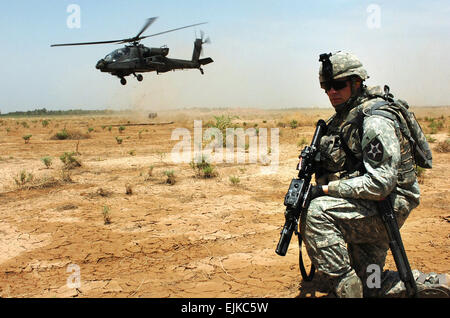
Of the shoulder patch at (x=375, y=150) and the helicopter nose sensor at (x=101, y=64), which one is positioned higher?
the helicopter nose sensor at (x=101, y=64)

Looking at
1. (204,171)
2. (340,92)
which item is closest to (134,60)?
(204,171)

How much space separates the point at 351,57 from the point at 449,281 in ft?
6.23

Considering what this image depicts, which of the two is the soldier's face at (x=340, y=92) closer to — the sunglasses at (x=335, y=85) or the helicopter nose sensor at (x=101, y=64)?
the sunglasses at (x=335, y=85)

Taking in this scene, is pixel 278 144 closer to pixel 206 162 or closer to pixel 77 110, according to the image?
pixel 206 162

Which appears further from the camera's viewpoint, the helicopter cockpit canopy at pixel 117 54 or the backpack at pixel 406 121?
the helicopter cockpit canopy at pixel 117 54

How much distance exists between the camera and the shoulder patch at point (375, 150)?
2.59 meters

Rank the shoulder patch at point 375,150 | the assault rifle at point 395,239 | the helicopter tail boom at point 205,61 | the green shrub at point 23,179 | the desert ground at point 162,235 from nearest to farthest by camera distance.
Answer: the shoulder patch at point 375,150 → the assault rifle at point 395,239 → the desert ground at point 162,235 → the green shrub at point 23,179 → the helicopter tail boom at point 205,61

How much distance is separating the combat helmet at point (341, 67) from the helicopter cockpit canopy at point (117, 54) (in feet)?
58.1

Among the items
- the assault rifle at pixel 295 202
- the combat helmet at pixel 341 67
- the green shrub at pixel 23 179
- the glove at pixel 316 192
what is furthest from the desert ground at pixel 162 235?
the combat helmet at pixel 341 67

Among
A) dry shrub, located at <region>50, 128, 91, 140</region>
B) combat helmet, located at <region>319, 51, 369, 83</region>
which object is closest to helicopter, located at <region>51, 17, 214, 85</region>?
dry shrub, located at <region>50, 128, 91, 140</region>

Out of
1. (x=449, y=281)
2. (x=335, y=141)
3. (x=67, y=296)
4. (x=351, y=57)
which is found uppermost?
(x=351, y=57)

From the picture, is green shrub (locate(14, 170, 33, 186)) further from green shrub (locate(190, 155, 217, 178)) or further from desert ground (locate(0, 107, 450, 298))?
green shrub (locate(190, 155, 217, 178))

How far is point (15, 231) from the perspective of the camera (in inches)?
217

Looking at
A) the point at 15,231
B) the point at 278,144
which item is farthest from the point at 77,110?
the point at 15,231
